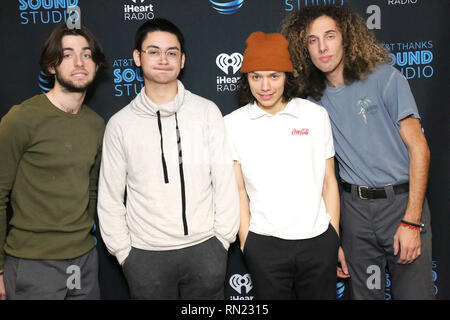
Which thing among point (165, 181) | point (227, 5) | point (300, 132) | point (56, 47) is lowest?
point (165, 181)

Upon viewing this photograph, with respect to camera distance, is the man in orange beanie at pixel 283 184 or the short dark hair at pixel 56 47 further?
the short dark hair at pixel 56 47

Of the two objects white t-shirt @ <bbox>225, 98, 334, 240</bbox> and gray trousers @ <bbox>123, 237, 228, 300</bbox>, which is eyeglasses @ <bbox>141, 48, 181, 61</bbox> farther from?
gray trousers @ <bbox>123, 237, 228, 300</bbox>

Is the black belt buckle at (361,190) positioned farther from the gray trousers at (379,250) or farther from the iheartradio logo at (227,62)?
the iheartradio logo at (227,62)

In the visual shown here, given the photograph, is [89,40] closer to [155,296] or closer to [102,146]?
[102,146]

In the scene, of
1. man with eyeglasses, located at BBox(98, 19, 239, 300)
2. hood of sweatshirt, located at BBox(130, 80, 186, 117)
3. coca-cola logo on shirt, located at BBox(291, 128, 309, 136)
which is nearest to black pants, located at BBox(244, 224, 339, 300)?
man with eyeglasses, located at BBox(98, 19, 239, 300)

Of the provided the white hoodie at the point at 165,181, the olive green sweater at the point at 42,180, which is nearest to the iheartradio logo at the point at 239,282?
the white hoodie at the point at 165,181

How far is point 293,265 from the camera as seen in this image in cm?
197

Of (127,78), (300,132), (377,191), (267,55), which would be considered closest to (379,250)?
(377,191)

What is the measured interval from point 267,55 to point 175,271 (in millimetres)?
1267

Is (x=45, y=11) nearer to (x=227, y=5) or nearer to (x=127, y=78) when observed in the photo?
(x=127, y=78)

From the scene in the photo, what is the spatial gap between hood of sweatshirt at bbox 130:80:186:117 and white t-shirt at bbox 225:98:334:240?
0.37 m

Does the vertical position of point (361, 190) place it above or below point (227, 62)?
below

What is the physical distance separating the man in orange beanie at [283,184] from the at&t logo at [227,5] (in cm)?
51

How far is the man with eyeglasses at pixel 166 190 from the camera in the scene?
2006 mm
